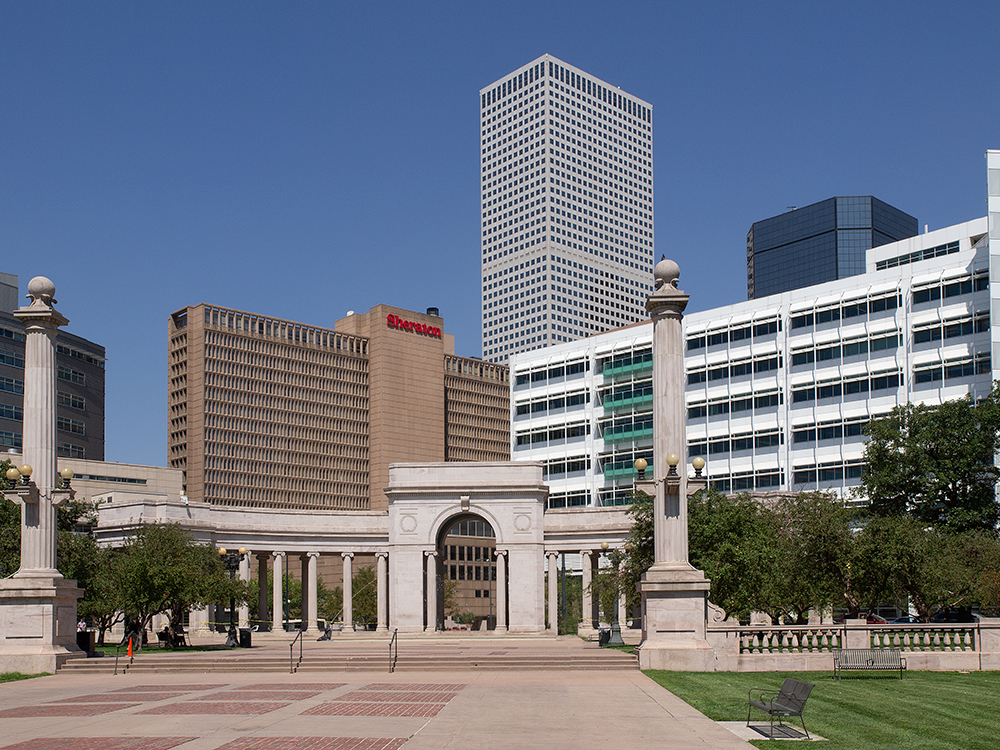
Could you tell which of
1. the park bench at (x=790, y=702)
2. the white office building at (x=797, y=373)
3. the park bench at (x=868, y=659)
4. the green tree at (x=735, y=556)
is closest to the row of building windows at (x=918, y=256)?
the white office building at (x=797, y=373)

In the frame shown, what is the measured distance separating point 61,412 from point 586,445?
78.1 meters

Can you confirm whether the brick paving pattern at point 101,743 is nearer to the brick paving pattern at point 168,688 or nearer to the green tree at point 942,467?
the brick paving pattern at point 168,688

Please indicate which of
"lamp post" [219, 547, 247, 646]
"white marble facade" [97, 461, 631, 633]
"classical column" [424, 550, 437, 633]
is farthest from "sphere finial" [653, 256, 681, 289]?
"classical column" [424, 550, 437, 633]

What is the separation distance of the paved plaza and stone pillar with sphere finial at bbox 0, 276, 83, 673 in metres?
4.20

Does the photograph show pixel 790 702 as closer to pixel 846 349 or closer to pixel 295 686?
pixel 295 686

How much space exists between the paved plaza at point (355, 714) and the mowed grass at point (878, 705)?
1149 millimetres

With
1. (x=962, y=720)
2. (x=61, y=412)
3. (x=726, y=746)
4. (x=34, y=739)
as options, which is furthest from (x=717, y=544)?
(x=61, y=412)

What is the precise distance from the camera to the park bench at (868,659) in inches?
1276

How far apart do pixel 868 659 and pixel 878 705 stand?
837cm

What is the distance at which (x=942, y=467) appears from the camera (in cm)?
7038

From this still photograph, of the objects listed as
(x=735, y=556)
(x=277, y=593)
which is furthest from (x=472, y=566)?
(x=735, y=556)

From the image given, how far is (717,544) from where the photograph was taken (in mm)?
48531

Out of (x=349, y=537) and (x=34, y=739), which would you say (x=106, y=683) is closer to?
(x=34, y=739)

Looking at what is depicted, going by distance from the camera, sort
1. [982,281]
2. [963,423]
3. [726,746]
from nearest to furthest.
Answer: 1. [726,746]
2. [963,423]
3. [982,281]
